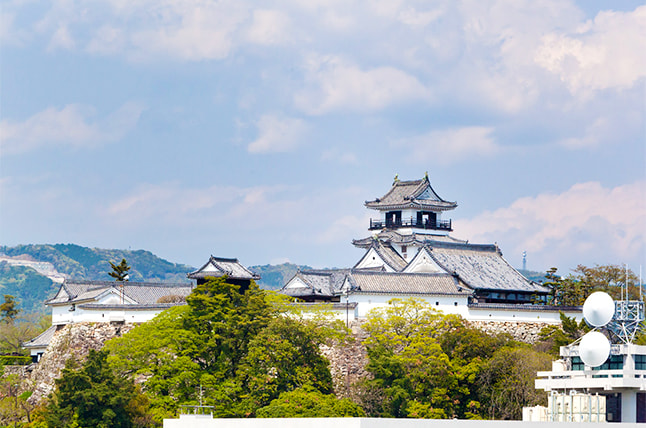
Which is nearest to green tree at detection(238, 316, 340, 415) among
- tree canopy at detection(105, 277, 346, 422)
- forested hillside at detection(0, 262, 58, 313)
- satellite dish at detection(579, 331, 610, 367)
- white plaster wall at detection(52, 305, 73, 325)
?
tree canopy at detection(105, 277, 346, 422)

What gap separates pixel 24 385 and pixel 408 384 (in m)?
20.2

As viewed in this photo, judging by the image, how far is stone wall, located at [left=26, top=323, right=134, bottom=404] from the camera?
47.0 metres

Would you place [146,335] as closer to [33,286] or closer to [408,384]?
[408,384]

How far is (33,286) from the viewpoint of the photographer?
7569 inches

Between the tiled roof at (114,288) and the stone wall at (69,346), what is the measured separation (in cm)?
179

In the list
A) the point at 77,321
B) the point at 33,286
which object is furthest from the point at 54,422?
the point at 33,286

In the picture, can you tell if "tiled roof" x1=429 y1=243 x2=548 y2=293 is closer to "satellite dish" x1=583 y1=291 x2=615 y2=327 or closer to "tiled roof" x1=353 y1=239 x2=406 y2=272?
"tiled roof" x1=353 y1=239 x2=406 y2=272

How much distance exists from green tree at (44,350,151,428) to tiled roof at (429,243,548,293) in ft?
52.1

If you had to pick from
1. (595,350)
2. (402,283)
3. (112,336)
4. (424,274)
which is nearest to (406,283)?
(402,283)

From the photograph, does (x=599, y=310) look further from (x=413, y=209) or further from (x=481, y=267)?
(x=413, y=209)

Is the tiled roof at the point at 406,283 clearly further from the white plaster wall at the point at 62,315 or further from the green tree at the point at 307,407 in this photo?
the white plaster wall at the point at 62,315

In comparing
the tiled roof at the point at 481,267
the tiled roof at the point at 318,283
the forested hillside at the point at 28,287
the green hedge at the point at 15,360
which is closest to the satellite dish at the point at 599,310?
the tiled roof at the point at 481,267

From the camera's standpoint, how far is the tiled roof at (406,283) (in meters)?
43.9

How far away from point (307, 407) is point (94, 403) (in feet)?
25.2
